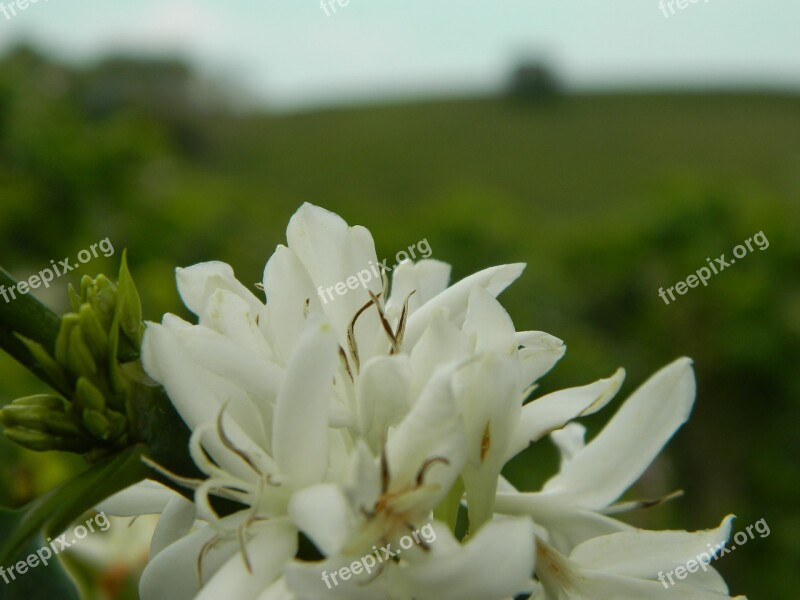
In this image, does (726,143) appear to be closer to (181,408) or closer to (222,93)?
(222,93)

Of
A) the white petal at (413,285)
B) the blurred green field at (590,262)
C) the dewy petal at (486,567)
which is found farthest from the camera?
the blurred green field at (590,262)

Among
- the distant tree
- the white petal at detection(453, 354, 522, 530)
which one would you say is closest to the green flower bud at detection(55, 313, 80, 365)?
the white petal at detection(453, 354, 522, 530)

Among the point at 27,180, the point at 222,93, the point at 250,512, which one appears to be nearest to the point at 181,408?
the point at 250,512

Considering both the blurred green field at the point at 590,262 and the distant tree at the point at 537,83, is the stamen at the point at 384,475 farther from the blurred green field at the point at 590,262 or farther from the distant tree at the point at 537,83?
the distant tree at the point at 537,83

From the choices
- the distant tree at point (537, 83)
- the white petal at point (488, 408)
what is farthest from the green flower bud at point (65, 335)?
the distant tree at point (537, 83)

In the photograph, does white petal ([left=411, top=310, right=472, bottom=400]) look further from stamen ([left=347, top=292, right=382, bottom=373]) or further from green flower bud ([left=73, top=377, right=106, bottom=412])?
green flower bud ([left=73, top=377, right=106, bottom=412])

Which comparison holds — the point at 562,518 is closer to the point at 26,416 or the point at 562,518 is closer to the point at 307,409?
the point at 307,409

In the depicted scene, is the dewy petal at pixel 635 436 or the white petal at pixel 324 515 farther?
the dewy petal at pixel 635 436
